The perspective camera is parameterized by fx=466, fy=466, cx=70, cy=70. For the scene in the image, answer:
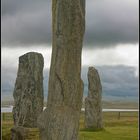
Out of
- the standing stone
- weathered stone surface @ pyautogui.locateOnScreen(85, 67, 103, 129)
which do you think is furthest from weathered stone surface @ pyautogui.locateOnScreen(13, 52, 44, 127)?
weathered stone surface @ pyautogui.locateOnScreen(85, 67, 103, 129)

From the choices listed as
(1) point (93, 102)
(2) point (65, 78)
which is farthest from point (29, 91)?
(1) point (93, 102)

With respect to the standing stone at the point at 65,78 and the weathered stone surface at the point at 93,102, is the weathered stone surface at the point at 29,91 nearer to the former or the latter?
the standing stone at the point at 65,78

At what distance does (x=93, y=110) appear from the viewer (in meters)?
33.4

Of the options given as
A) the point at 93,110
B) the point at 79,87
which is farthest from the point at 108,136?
the point at 79,87

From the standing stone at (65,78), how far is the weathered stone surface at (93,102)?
1843 cm

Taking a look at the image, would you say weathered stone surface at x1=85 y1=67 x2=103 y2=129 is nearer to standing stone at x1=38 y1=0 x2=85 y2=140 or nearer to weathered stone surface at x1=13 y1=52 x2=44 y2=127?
weathered stone surface at x1=13 y1=52 x2=44 y2=127

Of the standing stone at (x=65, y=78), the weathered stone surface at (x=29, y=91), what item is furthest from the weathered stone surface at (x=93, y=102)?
the standing stone at (x=65, y=78)

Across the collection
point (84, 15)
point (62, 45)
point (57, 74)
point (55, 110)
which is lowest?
point (55, 110)

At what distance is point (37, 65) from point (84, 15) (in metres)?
8.95

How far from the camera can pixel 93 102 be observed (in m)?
33.6

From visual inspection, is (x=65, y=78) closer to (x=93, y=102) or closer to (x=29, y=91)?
(x=29, y=91)

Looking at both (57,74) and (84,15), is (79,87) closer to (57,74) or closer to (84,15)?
(57,74)

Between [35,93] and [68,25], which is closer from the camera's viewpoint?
[68,25]

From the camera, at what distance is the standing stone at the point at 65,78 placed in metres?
14.3
